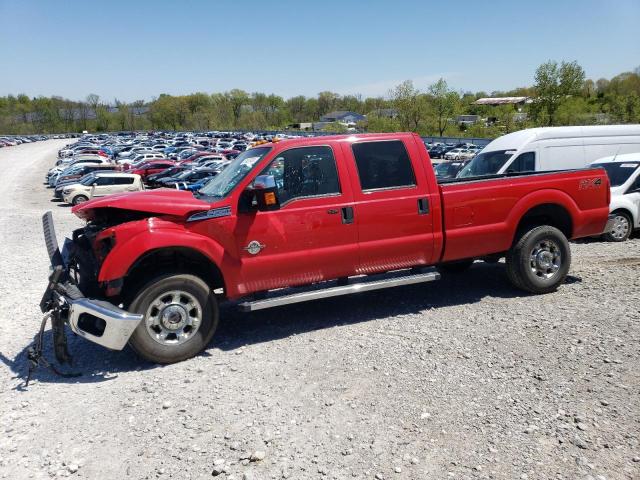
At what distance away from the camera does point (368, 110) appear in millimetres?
134125

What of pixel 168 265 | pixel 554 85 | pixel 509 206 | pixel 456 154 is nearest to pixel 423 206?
pixel 509 206

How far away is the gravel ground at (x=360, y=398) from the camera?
3.28 m

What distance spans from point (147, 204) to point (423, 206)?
9.79 ft

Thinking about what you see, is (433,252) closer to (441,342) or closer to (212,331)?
(441,342)

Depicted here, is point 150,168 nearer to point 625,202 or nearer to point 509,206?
point 625,202

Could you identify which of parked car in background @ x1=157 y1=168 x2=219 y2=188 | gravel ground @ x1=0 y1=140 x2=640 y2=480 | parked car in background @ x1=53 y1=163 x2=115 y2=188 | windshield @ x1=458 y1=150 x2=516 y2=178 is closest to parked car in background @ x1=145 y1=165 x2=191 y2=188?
parked car in background @ x1=157 y1=168 x2=219 y2=188

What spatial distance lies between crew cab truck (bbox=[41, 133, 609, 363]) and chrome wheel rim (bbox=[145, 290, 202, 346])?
11mm

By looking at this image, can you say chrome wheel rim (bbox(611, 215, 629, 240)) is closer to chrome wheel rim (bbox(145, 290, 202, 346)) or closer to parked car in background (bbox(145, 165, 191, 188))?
chrome wheel rim (bbox(145, 290, 202, 346))

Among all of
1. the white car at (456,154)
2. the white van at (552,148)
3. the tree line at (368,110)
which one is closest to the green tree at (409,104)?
the tree line at (368,110)

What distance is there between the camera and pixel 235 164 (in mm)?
5785

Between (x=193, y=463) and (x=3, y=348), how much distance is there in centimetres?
335

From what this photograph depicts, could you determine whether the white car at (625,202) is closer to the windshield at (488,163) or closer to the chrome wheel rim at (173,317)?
the windshield at (488,163)

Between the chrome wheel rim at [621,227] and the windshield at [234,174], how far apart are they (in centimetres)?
773

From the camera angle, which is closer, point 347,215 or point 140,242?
point 140,242
